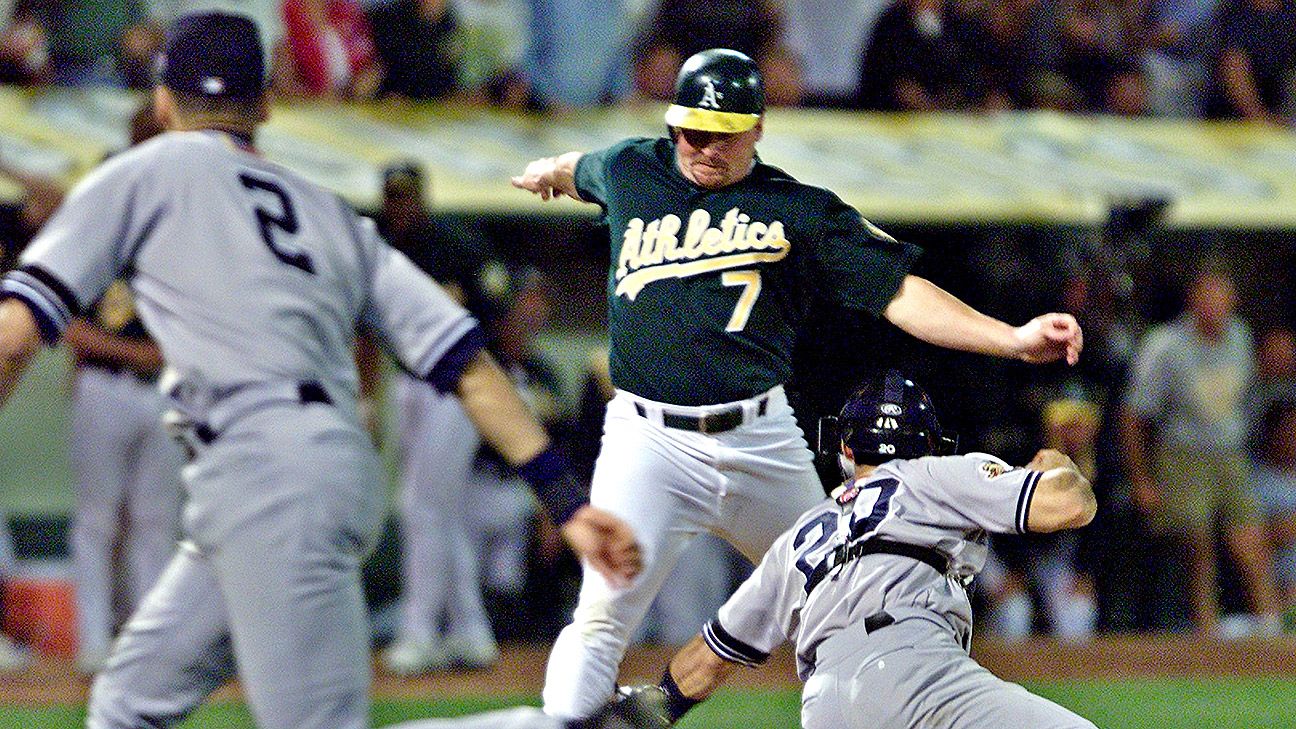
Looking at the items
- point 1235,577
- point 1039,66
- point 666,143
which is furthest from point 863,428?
point 1039,66

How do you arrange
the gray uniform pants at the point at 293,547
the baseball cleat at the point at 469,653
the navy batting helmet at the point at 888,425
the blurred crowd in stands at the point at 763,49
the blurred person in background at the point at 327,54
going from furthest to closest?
the blurred person in background at the point at 327,54 < the blurred crowd in stands at the point at 763,49 < the baseball cleat at the point at 469,653 < the navy batting helmet at the point at 888,425 < the gray uniform pants at the point at 293,547

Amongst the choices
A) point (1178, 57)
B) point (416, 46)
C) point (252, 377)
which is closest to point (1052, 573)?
point (1178, 57)

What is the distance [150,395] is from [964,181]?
4483 millimetres

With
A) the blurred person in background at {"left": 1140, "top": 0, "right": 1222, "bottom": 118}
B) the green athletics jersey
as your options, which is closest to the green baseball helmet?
the green athletics jersey

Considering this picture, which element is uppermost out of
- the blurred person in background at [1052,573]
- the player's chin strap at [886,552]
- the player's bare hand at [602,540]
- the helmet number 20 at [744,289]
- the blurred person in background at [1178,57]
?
the player's bare hand at [602,540]

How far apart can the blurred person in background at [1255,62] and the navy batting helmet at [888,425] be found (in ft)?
24.6

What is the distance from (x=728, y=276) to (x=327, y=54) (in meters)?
5.06

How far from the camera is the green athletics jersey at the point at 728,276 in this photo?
4992 mm

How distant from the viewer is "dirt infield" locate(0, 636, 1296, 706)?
7.38 metres

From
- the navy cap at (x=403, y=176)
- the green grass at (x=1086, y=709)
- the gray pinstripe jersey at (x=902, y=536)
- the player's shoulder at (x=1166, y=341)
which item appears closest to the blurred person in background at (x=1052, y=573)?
the player's shoulder at (x=1166, y=341)

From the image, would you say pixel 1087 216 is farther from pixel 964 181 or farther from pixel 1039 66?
pixel 1039 66

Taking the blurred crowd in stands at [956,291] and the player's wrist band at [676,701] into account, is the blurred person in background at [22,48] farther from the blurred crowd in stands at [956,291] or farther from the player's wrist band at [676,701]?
the player's wrist band at [676,701]

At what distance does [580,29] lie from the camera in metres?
9.70

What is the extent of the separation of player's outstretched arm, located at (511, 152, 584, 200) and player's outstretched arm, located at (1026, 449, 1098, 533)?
1.77 m
